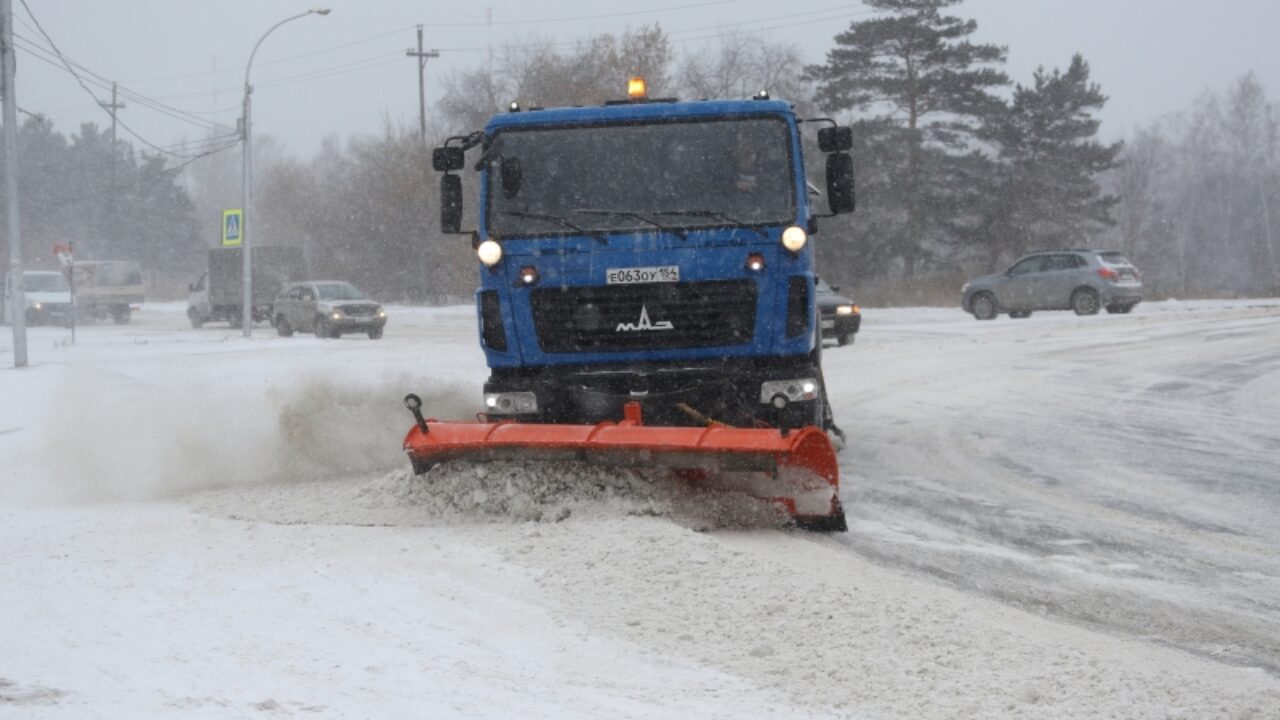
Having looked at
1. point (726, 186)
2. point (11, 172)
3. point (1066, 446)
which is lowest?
point (1066, 446)

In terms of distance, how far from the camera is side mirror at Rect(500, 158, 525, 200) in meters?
8.68

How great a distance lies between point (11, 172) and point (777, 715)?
22227 millimetres

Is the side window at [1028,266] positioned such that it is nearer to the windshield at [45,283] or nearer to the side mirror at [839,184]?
the side mirror at [839,184]

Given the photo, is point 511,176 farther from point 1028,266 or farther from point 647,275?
point 1028,266

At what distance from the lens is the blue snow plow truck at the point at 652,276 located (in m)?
8.23

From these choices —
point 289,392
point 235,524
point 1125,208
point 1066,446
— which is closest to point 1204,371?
point 1066,446

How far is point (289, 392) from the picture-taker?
39.7 feet

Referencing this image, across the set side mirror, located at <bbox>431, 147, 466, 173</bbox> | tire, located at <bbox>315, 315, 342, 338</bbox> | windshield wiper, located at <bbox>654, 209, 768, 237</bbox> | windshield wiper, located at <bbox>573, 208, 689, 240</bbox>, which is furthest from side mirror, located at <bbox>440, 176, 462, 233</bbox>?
tire, located at <bbox>315, 315, 342, 338</bbox>

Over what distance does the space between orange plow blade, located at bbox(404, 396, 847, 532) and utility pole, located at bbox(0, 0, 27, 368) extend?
17.2m

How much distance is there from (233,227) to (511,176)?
93.9ft

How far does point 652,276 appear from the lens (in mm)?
8281

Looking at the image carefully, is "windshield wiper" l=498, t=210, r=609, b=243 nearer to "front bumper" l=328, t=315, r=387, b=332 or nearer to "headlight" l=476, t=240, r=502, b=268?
"headlight" l=476, t=240, r=502, b=268

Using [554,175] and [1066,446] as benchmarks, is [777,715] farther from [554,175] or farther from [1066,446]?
[1066,446]

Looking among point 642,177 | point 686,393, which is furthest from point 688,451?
point 642,177
